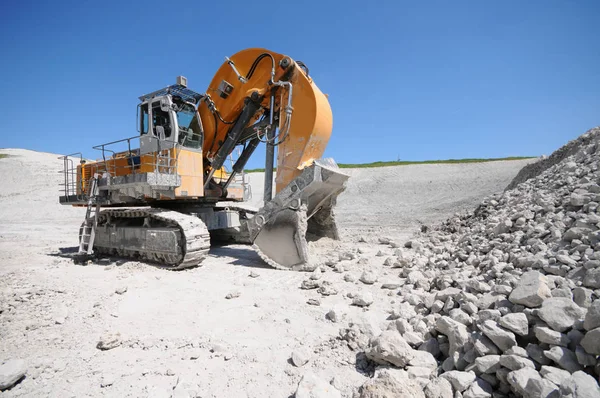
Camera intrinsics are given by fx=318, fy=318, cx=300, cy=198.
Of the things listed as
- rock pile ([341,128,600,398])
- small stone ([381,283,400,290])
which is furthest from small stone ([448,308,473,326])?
small stone ([381,283,400,290])

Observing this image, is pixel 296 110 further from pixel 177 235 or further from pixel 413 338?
Answer: pixel 413 338

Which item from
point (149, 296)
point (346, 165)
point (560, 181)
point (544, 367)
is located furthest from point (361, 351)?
point (346, 165)

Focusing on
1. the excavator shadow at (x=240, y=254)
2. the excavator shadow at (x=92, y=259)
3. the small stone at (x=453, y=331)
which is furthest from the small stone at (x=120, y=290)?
the small stone at (x=453, y=331)

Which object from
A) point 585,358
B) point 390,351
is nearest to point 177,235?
point 390,351

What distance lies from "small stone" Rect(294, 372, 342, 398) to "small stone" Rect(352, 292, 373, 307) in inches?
71.8

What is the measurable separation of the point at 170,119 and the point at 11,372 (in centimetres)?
520

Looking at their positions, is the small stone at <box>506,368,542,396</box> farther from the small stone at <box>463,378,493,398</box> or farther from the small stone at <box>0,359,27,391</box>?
the small stone at <box>0,359,27,391</box>


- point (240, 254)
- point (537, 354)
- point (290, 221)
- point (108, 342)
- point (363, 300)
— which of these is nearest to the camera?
point (537, 354)

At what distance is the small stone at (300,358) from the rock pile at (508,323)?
0.45 meters

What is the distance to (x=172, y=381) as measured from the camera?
2.67m

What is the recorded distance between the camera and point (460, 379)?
223 centimetres

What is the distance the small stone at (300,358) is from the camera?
2.80 meters

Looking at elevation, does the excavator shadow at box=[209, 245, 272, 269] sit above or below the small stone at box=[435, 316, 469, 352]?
below

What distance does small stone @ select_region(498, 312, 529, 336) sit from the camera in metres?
2.36
